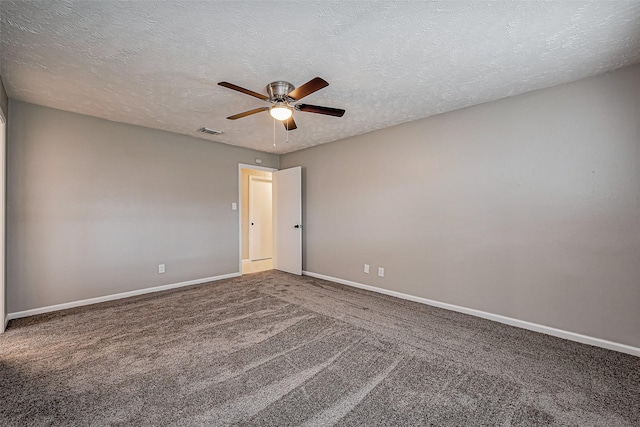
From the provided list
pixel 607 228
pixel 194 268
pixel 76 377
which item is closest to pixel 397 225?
pixel 607 228

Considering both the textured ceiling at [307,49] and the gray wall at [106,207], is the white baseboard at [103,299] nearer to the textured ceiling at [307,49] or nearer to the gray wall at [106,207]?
the gray wall at [106,207]

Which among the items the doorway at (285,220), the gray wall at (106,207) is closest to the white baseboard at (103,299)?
the gray wall at (106,207)

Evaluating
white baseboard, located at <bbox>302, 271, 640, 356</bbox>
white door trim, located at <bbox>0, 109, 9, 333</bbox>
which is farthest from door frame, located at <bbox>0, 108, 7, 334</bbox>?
white baseboard, located at <bbox>302, 271, 640, 356</bbox>

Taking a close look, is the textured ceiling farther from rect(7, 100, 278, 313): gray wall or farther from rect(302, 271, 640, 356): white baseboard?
rect(302, 271, 640, 356): white baseboard

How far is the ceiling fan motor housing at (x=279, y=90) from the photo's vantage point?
263 centimetres

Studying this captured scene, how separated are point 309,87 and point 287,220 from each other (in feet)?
11.6

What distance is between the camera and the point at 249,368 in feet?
7.11

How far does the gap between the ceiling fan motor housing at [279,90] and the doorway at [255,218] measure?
3919 millimetres

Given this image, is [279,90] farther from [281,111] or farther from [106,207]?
[106,207]

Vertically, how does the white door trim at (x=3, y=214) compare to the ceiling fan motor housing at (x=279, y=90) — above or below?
below

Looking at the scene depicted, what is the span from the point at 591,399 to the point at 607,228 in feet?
4.88

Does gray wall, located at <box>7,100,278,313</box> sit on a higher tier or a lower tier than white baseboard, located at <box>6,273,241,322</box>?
higher

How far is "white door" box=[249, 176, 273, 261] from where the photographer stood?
6.79 m

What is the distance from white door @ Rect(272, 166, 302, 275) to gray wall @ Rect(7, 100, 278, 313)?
0.98 metres
